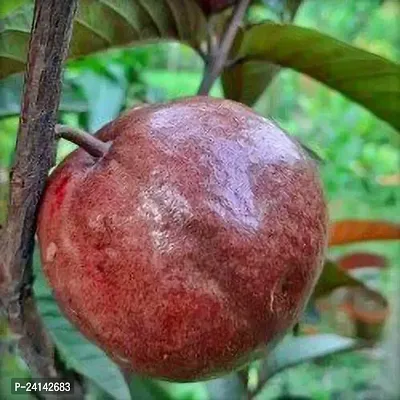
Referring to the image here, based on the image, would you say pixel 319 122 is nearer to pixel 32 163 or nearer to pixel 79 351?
pixel 79 351

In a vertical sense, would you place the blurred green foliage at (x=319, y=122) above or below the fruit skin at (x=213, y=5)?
below

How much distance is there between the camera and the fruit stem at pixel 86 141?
0.47m

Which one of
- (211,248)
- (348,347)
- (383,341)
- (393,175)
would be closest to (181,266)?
(211,248)

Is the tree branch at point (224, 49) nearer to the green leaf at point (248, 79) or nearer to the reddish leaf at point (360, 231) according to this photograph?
the green leaf at point (248, 79)

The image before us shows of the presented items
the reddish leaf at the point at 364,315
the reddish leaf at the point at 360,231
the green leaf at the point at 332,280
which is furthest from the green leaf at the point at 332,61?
the reddish leaf at the point at 364,315

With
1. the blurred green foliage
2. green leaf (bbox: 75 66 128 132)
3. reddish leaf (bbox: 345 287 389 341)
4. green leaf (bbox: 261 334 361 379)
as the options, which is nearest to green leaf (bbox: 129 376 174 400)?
the blurred green foliage

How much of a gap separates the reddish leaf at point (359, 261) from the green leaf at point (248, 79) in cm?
51

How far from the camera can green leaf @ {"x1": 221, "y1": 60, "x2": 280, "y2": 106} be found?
2.45 feet

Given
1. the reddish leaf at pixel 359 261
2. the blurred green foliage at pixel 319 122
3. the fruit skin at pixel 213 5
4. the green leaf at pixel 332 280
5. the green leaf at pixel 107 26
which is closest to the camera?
the green leaf at pixel 107 26

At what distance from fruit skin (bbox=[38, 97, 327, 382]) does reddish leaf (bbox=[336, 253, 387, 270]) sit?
2.57 ft

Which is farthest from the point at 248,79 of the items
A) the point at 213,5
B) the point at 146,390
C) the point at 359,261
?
the point at 359,261

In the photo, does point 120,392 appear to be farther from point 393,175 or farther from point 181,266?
point 393,175

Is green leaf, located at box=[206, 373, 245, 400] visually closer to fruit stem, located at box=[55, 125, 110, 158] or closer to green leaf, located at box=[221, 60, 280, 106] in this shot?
green leaf, located at box=[221, 60, 280, 106]

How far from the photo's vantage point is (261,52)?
0.69m
